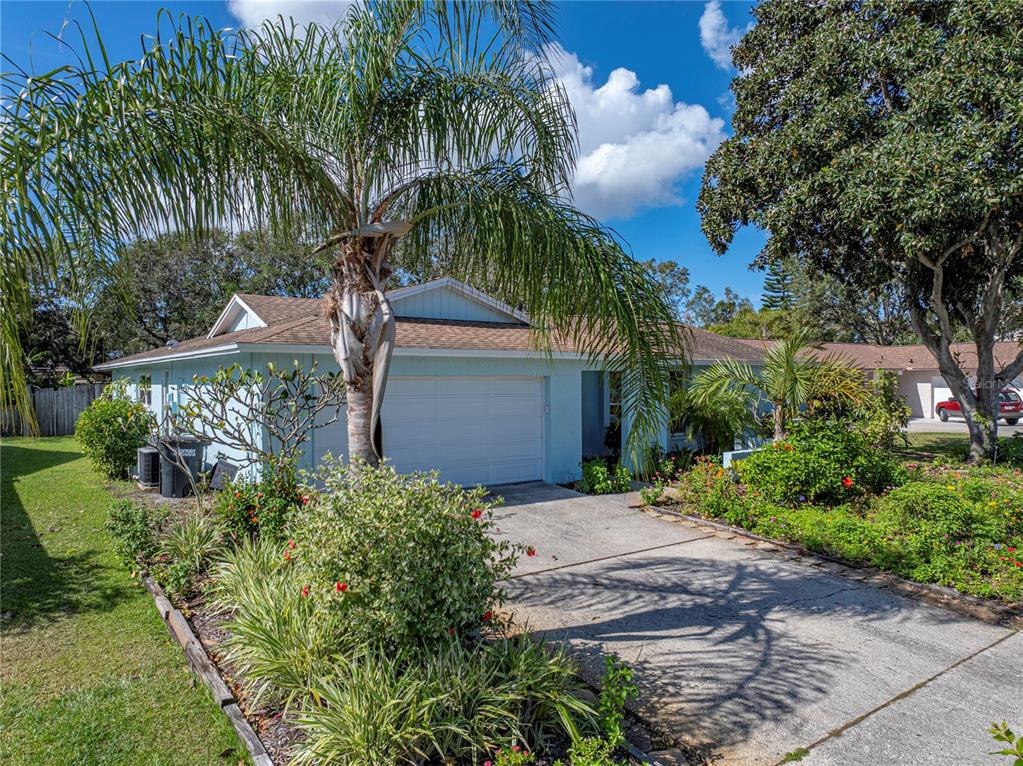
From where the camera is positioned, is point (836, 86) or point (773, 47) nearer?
point (836, 86)

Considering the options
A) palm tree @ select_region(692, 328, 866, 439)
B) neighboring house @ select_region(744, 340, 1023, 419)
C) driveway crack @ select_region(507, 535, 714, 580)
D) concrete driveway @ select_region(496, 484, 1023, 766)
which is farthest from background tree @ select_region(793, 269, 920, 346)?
concrete driveway @ select_region(496, 484, 1023, 766)

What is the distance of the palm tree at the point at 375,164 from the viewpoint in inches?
158

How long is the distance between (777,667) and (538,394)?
26.9 ft

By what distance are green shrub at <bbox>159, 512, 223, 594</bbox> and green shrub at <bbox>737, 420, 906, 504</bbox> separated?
7.89m

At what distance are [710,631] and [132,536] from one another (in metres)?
6.26

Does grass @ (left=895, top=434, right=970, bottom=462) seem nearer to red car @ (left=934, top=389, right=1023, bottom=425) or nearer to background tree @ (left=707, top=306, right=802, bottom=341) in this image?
red car @ (left=934, top=389, right=1023, bottom=425)

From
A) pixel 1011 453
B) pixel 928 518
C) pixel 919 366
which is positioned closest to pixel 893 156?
pixel 928 518

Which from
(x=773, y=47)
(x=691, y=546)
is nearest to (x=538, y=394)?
(x=691, y=546)

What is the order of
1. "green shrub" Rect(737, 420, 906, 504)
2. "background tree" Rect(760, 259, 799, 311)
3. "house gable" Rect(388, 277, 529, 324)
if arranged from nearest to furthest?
"green shrub" Rect(737, 420, 906, 504), "house gable" Rect(388, 277, 529, 324), "background tree" Rect(760, 259, 799, 311)

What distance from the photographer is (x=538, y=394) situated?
12344 mm

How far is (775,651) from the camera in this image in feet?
15.8

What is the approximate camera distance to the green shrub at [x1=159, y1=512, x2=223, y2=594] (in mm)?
6031

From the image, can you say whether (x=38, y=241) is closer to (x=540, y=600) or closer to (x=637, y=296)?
(x=637, y=296)

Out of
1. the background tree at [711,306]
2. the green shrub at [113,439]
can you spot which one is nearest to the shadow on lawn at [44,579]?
the green shrub at [113,439]
